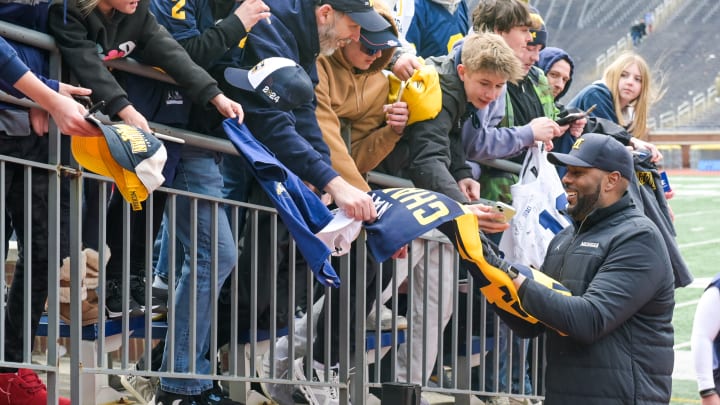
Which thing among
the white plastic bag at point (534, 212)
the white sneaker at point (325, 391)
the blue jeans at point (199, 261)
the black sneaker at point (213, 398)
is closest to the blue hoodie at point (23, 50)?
the blue jeans at point (199, 261)

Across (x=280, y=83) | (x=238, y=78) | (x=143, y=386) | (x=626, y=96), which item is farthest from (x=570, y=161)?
(x=626, y=96)

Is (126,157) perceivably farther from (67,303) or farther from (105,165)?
(67,303)

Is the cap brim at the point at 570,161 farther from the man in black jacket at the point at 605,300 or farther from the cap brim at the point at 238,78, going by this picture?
the cap brim at the point at 238,78

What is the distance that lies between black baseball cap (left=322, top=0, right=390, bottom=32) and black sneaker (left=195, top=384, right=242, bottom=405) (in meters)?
1.40

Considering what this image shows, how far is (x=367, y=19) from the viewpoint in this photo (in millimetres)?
4277

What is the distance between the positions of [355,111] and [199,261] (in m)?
1.09

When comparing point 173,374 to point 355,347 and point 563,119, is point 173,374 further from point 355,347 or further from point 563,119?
point 563,119

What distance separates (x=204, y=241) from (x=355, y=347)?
0.81 metres

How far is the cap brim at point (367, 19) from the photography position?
14.0 feet

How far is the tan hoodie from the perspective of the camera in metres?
4.54

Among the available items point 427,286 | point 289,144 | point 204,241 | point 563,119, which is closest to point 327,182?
point 289,144

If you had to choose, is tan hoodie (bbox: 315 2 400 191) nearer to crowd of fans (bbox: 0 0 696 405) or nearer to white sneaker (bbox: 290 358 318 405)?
crowd of fans (bbox: 0 0 696 405)

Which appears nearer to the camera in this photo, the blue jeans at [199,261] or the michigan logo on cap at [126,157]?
the michigan logo on cap at [126,157]

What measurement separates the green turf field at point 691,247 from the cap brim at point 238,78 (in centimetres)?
550
